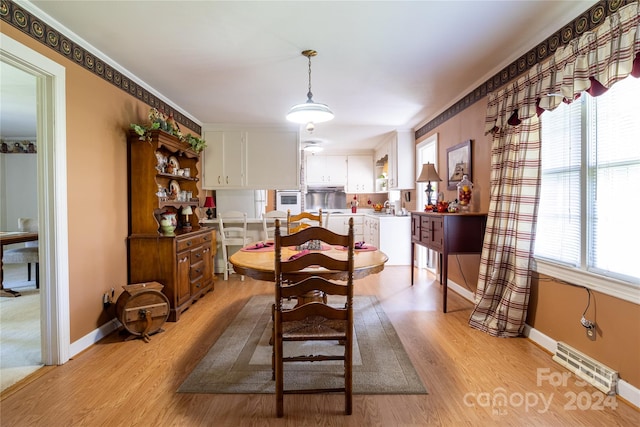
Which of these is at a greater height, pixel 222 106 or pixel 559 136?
pixel 222 106

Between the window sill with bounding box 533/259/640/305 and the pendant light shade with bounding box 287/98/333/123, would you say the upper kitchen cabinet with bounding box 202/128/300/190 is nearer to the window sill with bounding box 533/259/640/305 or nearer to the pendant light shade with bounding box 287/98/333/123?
the pendant light shade with bounding box 287/98/333/123

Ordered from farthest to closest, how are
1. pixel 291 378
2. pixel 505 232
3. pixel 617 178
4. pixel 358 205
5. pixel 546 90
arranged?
pixel 358 205
pixel 505 232
pixel 546 90
pixel 291 378
pixel 617 178

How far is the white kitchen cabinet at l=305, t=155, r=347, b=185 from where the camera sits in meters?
7.34

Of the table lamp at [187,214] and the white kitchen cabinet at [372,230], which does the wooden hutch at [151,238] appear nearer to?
the table lamp at [187,214]

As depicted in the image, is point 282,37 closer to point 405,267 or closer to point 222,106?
point 222,106

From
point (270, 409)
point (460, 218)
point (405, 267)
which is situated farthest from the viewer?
point (405, 267)

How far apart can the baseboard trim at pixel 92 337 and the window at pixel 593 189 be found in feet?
11.7

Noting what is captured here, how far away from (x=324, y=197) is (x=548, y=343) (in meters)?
5.45

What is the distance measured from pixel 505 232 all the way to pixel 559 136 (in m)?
0.82

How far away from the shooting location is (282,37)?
2365 mm

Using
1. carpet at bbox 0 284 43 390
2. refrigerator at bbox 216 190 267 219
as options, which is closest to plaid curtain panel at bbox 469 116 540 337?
carpet at bbox 0 284 43 390

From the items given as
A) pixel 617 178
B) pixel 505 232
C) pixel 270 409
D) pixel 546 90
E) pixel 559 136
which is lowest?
pixel 270 409

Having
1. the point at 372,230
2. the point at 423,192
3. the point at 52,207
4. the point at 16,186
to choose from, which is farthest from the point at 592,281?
the point at 16,186

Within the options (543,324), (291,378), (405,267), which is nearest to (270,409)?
(291,378)
